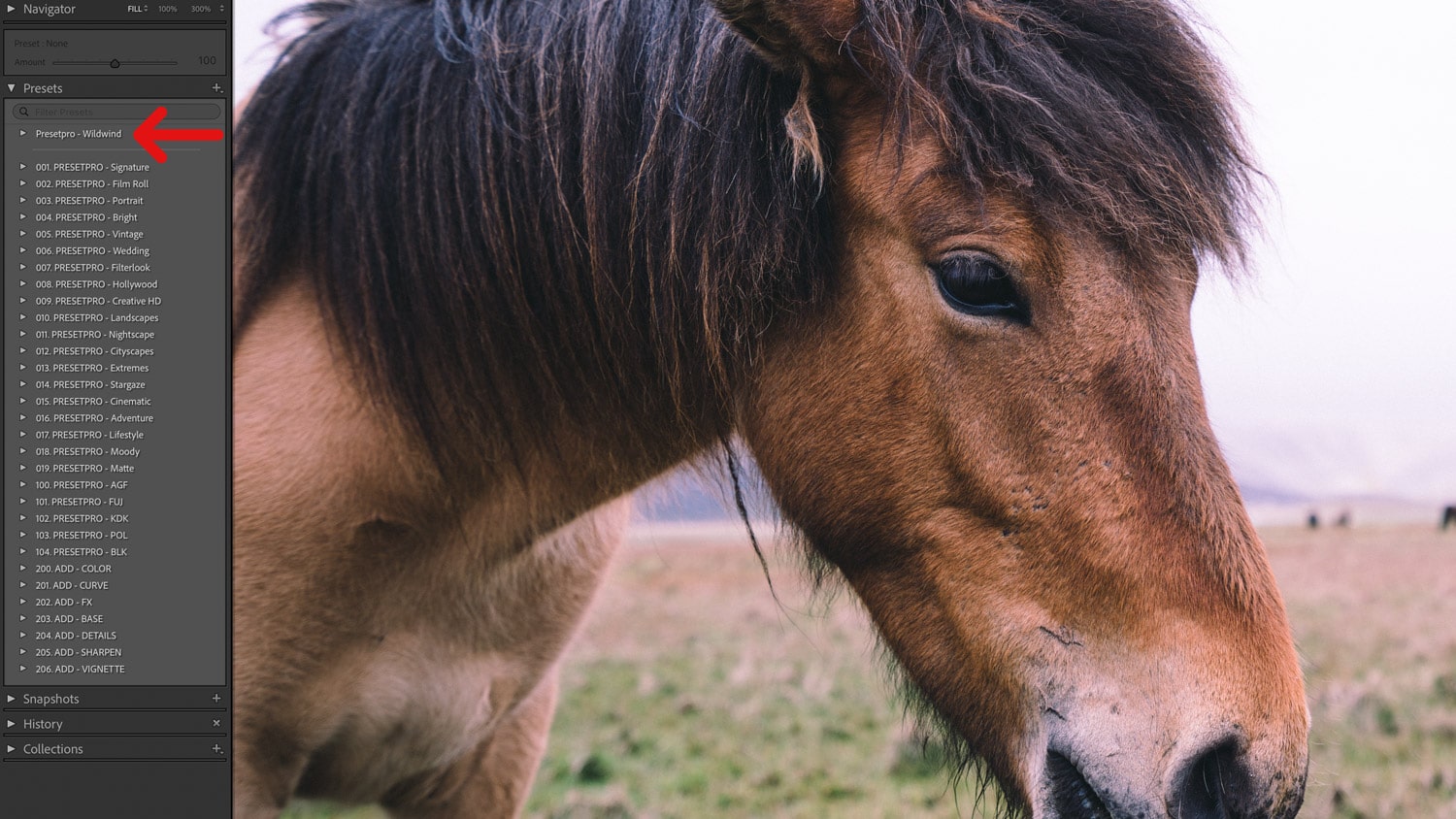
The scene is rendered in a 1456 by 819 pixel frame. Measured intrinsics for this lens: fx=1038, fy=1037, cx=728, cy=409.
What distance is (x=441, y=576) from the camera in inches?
92.8

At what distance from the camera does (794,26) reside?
5.64 feet

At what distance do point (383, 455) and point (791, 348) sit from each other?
0.92 metres

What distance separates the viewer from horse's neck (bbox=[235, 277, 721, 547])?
2.17m

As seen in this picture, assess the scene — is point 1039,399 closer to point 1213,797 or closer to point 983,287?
point 983,287

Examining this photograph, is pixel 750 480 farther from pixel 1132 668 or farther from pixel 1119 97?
pixel 1119 97

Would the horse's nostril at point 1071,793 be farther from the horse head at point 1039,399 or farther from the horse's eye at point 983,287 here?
the horse's eye at point 983,287

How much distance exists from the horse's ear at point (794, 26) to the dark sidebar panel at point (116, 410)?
1.09 metres

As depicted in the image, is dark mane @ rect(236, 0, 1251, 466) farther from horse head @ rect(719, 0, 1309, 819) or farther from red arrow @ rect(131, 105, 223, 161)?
red arrow @ rect(131, 105, 223, 161)

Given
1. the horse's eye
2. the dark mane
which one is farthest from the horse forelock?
the horse's eye

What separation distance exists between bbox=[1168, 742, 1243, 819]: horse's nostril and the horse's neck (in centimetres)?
105

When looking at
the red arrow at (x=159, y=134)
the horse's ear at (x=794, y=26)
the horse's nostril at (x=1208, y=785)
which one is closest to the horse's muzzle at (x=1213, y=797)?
the horse's nostril at (x=1208, y=785)

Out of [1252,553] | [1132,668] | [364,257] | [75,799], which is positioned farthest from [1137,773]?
[75,799]

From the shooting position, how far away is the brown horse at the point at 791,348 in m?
1.58

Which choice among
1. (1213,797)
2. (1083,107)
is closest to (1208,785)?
(1213,797)
